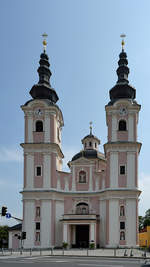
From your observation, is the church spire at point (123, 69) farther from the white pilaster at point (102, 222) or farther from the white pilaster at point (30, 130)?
the white pilaster at point (102, 222)

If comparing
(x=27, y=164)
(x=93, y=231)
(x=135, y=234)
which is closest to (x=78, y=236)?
(x=93, y=231)

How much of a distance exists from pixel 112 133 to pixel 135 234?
11.8 meters

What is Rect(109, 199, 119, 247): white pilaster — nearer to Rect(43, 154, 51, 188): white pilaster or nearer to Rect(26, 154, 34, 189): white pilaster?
Rect(43, 154, 51, 188): white pilaster

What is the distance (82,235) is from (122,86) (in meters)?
18.3

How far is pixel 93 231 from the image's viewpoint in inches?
1893

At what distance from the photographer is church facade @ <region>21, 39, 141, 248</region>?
159 ft

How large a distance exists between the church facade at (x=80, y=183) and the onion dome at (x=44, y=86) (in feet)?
0.40

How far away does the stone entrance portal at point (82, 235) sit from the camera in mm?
50062

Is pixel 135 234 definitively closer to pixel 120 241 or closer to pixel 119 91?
pixel 120 241

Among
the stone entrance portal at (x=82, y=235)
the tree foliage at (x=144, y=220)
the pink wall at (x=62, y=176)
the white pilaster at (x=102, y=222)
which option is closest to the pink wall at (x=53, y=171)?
the pink wall at (x=62, y=176)

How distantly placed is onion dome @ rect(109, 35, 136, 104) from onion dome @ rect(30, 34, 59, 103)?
23.9 ft

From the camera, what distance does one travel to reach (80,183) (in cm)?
5262

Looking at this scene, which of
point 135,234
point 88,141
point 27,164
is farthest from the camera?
point 88,141

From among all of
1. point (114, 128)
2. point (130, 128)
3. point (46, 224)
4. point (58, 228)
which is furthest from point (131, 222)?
point (114, 128)
